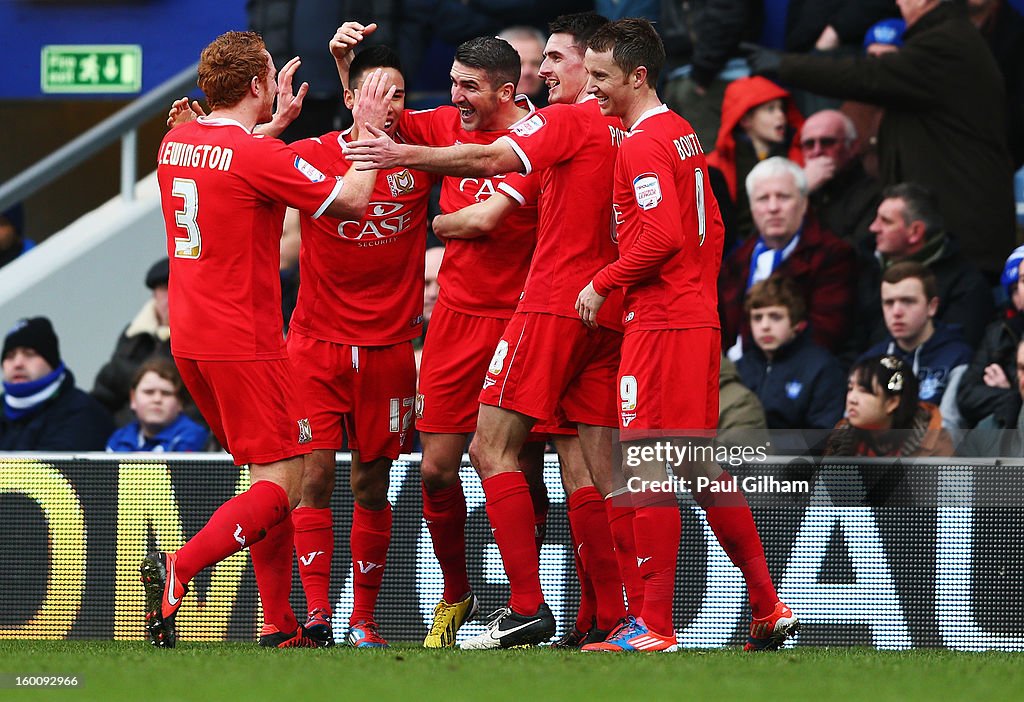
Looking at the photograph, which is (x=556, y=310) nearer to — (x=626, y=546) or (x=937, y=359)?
(x=626, y=546)

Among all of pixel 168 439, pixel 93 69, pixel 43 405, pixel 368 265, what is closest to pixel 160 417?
pixel 168 439

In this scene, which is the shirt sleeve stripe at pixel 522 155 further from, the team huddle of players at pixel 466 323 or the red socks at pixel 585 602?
the red socks at pixel 585 602

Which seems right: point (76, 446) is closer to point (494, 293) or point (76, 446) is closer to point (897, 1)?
point (494, 293)

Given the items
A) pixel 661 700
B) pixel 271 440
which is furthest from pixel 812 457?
pixel 661 700

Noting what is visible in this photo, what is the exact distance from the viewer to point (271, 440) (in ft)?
19.8

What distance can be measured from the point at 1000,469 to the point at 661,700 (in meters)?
3.09

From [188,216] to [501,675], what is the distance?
2175mm

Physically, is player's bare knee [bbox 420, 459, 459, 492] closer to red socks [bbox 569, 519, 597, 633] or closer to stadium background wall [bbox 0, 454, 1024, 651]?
red socks [bbox 569, 519, 597, 633]

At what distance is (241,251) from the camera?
6.06m

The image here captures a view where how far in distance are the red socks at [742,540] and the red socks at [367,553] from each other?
1.52m

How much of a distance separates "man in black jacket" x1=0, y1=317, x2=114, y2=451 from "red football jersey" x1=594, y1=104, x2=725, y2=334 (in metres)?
4.07

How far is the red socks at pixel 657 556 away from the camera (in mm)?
5816

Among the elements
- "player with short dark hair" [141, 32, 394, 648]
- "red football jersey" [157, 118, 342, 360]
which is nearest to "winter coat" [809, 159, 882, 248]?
"player with short dark hair" [141, 32, 394, 648]

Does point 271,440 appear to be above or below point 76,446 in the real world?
above
